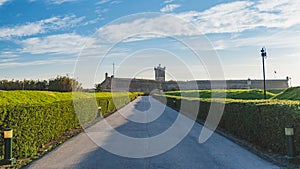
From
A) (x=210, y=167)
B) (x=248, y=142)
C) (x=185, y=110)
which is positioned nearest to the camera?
(x=210, y=167)

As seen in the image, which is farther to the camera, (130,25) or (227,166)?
(130,25)

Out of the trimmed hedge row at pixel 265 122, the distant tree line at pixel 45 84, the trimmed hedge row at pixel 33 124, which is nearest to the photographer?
the trimmed hedge row at pixel 265 122

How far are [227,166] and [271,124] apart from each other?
2.23 metres

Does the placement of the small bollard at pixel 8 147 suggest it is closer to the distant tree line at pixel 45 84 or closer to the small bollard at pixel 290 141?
the small bollard at pixel 290 141

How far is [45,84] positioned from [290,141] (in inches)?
1253

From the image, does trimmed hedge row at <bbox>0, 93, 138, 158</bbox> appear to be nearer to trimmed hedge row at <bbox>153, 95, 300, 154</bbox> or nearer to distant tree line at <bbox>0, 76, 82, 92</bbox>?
trimmed hedge row at <bbox>153, 95, 300, 154</bbox>

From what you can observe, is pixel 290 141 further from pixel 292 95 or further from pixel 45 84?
pixel 45 84

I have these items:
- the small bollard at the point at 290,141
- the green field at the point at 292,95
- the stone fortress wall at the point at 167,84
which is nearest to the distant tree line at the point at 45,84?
the stone fortress wall at the point at 167,84

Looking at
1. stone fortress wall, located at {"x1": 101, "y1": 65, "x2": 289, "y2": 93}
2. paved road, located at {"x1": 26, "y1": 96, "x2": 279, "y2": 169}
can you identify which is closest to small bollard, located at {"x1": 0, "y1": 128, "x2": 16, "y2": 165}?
paved road, located at {"x1": 26, "y1": 96, "x2": 279, "y2": 169}

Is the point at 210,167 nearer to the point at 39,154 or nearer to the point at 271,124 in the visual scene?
the point at 271,124

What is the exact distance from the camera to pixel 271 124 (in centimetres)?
751

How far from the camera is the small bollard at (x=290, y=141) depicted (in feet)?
21.0

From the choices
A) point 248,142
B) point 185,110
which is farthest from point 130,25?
point 185,110

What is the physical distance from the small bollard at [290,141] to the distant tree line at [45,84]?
3026cm
